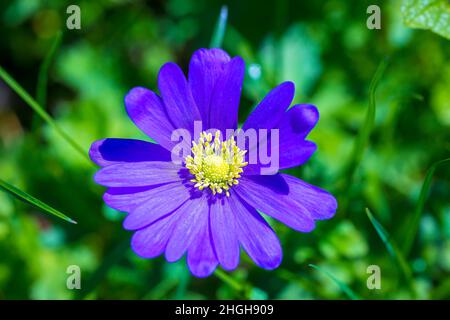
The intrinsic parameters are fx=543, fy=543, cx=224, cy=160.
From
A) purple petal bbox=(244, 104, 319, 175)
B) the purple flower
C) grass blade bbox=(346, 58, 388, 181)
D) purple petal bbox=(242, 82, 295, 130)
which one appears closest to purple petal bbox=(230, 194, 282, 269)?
the purple flower

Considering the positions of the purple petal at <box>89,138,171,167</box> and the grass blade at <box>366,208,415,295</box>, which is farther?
the grass blade at <box>366,208,415,295</box>

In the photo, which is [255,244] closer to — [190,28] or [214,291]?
[214,291]

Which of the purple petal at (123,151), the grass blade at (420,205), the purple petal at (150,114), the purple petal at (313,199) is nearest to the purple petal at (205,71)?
the purple petal at (150,114)

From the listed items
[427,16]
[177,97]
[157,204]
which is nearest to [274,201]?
[157,204]

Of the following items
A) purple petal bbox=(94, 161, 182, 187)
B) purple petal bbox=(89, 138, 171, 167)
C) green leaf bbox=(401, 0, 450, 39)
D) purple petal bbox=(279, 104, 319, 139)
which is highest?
green leaf bbox=(401, 0, 450, 39)

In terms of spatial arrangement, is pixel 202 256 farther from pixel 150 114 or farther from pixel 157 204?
pixel 150 114

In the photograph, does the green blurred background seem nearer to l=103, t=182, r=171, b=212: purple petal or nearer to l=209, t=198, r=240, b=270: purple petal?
l=209, t=198, r=240, b=270: purple petal
